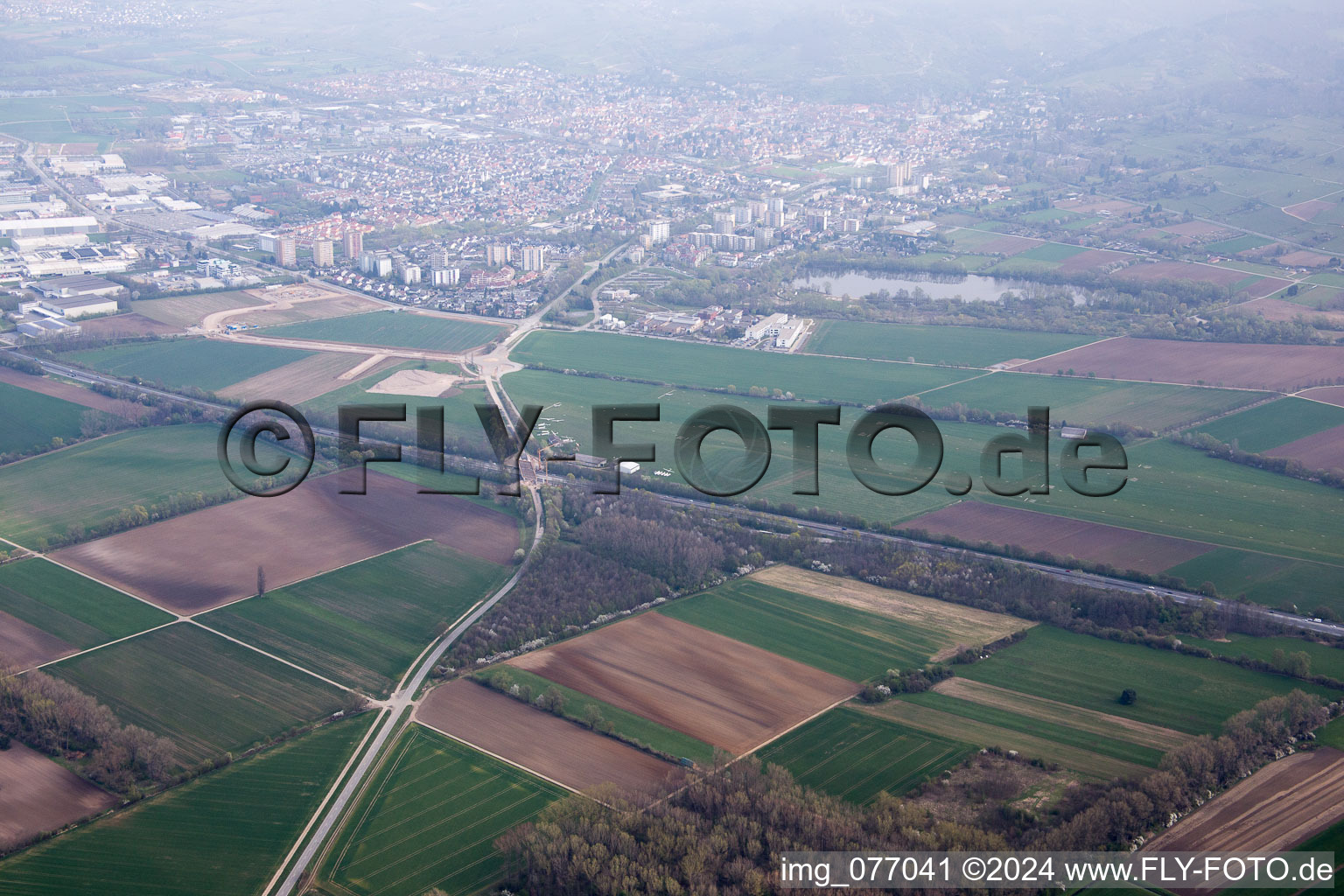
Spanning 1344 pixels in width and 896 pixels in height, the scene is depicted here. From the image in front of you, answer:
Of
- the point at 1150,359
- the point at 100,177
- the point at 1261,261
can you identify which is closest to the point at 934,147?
the point at 1261,261

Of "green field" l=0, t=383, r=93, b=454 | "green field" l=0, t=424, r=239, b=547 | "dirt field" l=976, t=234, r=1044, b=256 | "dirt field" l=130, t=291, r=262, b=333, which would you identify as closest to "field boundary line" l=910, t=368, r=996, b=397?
"dirt field" l=976, t=234, r=1044, b=256

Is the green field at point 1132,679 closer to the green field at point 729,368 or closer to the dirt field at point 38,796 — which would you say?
the dirt field at point 38,796

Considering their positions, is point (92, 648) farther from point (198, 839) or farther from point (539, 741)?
point (539, 741)

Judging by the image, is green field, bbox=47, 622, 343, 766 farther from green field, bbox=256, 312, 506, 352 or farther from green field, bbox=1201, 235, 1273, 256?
green field, bbox=1201, 235, 1273, 256

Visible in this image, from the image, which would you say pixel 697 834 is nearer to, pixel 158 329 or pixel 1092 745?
pixel 1092 745

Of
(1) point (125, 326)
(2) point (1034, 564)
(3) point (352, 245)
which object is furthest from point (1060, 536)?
(3) point (352, 245)

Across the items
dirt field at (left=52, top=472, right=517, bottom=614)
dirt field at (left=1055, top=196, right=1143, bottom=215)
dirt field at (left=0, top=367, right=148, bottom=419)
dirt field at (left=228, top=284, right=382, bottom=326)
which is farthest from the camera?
dirt field at (left=1055, top=196, right=1143, bottom=215)
